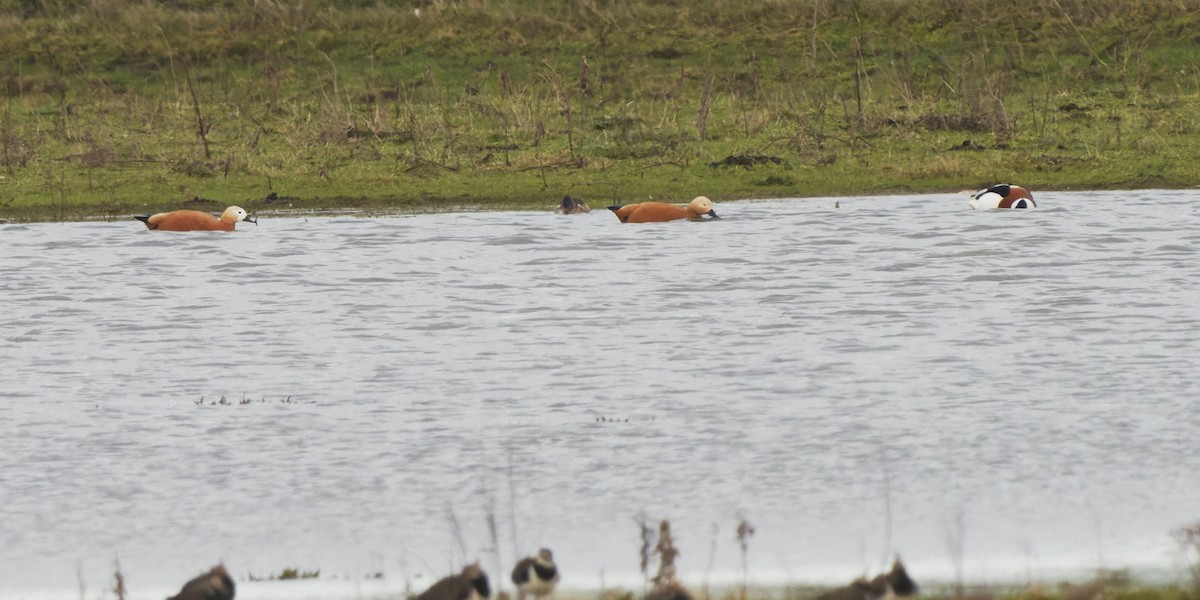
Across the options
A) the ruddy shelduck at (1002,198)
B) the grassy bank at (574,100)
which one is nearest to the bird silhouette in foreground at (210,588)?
the ruddy shelduck at (1002,198)

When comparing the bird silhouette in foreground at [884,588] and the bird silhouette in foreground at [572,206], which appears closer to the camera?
the bird silhouette in foreground at [884,588]

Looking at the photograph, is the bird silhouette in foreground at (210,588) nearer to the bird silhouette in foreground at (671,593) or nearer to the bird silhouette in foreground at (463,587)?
the bird silhouette in foreground at (463,587)

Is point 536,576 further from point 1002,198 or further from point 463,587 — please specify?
point 1002,198

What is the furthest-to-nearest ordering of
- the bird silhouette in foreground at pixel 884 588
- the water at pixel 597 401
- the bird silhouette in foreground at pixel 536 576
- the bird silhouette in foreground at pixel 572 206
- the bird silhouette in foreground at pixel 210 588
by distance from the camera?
the bird silhouette in foreground at pixel 572 206 < the water at pixel 597 401 < the bird silhouette in foreground at pixel 536 576 < the bird silhouette in foreground at pixel 210 588 < the bird silhouette in foreground at pixel 884 588

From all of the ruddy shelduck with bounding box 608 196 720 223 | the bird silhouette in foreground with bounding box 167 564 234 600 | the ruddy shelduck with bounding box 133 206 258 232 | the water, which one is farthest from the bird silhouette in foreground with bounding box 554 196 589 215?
the bird silhouette in foreground with bounding box 167 564 234 600

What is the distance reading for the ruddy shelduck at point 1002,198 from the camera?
55.1 feet

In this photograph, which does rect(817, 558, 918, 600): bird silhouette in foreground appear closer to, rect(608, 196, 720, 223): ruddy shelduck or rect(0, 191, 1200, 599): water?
rect(0, 191, 1200, 599): water

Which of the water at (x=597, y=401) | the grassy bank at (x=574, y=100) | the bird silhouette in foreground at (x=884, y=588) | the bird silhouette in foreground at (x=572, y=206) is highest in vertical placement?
the grassy bank at (x=574, y=100)

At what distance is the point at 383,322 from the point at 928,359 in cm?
372

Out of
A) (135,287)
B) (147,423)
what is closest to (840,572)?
(147,423)

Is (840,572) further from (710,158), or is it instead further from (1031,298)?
(710,158)

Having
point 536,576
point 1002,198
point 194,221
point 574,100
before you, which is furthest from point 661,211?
point 536,576

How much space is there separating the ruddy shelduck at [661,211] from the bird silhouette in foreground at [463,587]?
36.5ft

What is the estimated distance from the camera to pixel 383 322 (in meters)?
12.4
